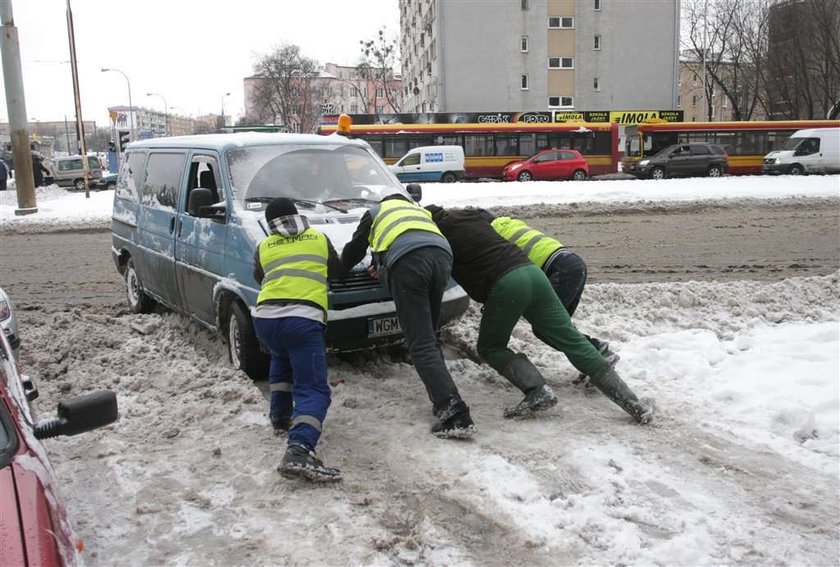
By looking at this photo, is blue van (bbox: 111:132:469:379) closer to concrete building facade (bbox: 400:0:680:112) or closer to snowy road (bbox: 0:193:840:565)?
snowy road (bbox: 0:193:840:565)

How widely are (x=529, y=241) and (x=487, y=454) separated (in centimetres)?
206

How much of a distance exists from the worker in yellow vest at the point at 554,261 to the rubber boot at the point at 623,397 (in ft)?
2.42

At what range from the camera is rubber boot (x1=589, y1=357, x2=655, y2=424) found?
194 inches

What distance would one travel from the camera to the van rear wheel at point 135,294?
26.5 feet

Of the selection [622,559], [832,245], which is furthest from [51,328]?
[832,245]

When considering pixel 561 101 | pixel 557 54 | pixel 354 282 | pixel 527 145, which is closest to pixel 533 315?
pixel 354 282

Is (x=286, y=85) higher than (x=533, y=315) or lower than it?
higher

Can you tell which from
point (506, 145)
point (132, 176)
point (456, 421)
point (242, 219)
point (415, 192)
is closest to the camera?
point (456, 421)

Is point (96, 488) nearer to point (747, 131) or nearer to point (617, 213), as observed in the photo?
point (617, 213)

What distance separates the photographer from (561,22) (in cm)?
5594

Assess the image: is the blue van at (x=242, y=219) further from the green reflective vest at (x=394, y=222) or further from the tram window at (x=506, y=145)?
the tram window at (x=506, y=145)

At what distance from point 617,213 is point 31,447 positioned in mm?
16408

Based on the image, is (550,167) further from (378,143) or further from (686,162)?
(378,143)

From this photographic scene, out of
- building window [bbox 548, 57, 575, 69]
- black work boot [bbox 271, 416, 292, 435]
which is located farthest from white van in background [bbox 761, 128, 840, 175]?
black work boot [bbox 271, 416, 292, 435]
